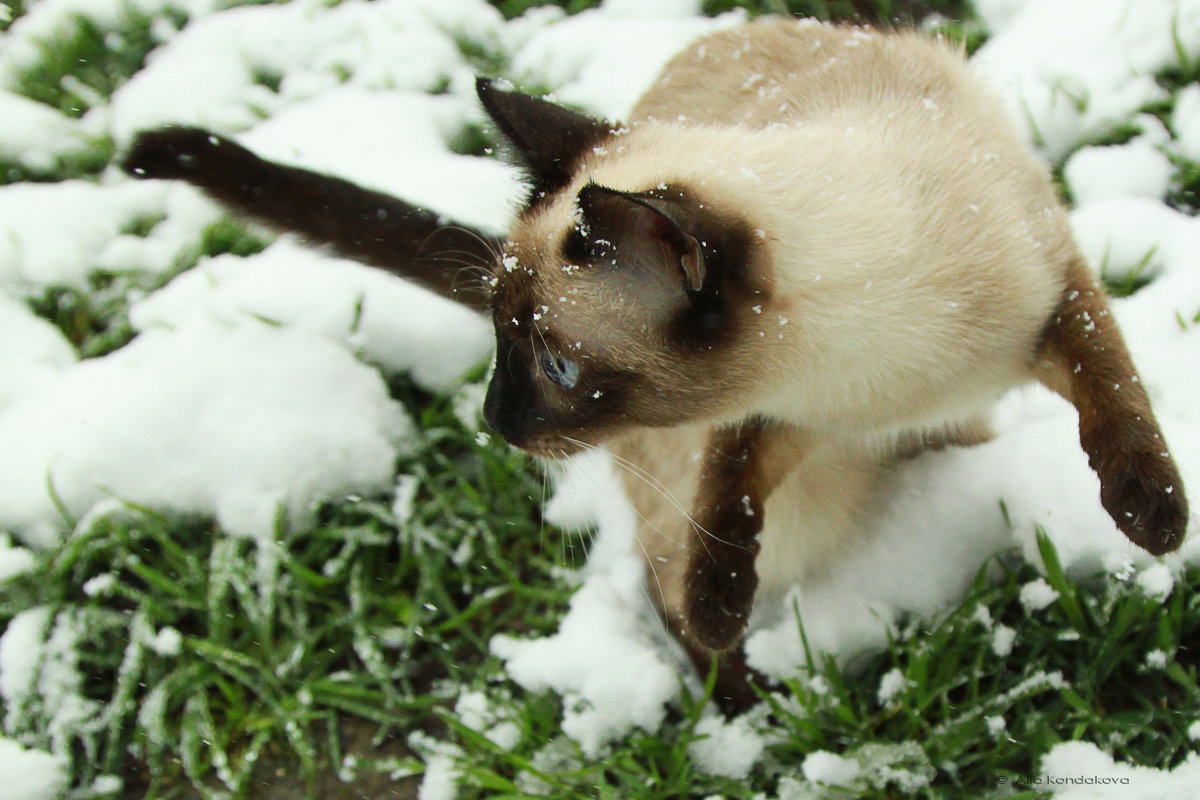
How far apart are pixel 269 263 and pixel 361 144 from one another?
0.53 m

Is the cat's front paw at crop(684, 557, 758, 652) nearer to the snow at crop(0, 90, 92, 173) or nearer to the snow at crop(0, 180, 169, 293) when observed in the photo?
the snow at crop(0, 180, 169, 293)

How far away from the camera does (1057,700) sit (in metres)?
1.90

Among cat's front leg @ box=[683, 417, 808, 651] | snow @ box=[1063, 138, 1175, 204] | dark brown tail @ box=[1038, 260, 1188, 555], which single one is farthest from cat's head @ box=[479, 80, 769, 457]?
snow @ box=[1063, 138, 1175, 204]

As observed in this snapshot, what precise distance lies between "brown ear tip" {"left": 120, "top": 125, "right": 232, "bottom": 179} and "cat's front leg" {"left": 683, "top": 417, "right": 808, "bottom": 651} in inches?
52.8

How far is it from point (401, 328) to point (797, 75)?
4.12ft

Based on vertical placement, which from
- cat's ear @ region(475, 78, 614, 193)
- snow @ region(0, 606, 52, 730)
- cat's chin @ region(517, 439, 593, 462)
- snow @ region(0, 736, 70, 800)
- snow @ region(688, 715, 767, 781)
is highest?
cat's ear @ region(475, 78, 614, 193)

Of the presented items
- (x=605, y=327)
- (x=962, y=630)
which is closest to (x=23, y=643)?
(x=605, y=327)

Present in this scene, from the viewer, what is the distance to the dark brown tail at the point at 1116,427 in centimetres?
150

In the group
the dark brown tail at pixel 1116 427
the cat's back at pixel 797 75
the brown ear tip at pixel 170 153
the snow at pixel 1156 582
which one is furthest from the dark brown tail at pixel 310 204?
the snow at pixel 1156 582

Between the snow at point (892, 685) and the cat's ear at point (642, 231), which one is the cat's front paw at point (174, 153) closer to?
the cat's ear at point (642, 231)

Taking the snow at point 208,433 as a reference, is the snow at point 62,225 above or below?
above

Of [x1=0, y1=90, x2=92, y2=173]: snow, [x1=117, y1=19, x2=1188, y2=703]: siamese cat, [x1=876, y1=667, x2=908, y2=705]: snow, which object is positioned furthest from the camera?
[x1=0, y1=90, x2=92, y2=173]: snow

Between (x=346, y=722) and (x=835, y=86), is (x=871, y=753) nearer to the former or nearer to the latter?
(x=346, y=722)

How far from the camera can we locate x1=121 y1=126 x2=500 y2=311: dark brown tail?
2.12m
